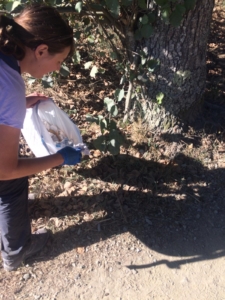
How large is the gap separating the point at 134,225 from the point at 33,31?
4.79 feet

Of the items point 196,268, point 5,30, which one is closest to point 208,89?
point 196,268

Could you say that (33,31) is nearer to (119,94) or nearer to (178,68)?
(119,94)

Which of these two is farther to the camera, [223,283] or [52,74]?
[52,74]

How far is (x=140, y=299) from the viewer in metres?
2.12

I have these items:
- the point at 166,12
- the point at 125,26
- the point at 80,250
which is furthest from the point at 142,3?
the point at 80,250

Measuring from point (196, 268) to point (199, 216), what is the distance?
387mm

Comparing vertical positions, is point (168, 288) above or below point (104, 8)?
below

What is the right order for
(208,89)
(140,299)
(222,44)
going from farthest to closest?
(222,44) < (208,89) < (140,299)

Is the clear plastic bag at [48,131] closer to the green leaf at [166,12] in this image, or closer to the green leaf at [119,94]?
the green leaf at [119,94]

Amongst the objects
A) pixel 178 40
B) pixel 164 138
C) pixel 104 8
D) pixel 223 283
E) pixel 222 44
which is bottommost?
pixel 223 283

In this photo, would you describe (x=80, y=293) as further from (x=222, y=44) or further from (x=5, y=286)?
(x=222, y=44)

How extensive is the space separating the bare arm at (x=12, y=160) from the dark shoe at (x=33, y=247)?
72cm

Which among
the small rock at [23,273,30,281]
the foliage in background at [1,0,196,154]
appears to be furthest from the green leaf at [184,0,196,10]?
the small rock at [23,273,30,281]

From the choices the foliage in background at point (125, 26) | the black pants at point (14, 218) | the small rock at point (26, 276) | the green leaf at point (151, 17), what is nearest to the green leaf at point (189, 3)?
the foliage in background at point (125, 26)
